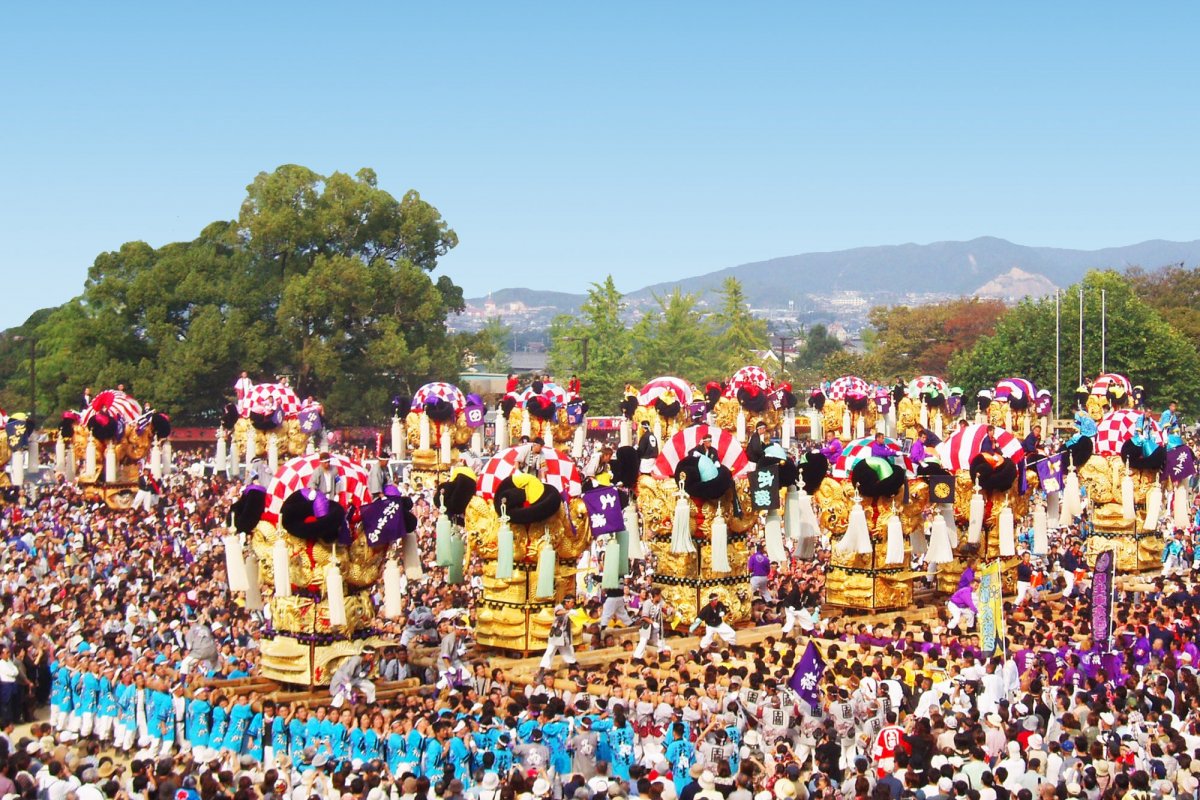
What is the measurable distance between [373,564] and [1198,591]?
12.2 m

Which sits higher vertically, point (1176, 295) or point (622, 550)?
point (1176, 295)

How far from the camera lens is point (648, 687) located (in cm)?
1683

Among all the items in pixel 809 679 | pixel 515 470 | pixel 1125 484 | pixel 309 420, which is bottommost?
pixel 809 679

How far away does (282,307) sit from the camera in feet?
190

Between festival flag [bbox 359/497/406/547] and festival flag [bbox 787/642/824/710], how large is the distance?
5.58m

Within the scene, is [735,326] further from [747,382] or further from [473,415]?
[473,415]

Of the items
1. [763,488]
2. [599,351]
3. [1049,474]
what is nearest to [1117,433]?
[1049,474]

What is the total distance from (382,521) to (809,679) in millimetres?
5812

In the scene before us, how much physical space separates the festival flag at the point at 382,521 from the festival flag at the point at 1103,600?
8.78 meters

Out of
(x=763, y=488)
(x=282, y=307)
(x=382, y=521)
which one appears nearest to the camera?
(x=382, y=521)

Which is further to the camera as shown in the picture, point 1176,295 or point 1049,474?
point 1176,295

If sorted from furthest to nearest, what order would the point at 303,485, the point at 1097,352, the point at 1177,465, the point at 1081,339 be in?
1. the point at 1097,352
2. the point at 1081,339
3. the point at 1177,465
4. the point at 303,485

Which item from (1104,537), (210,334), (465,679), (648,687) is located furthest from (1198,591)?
(210,334)

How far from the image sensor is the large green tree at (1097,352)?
2475 inches
